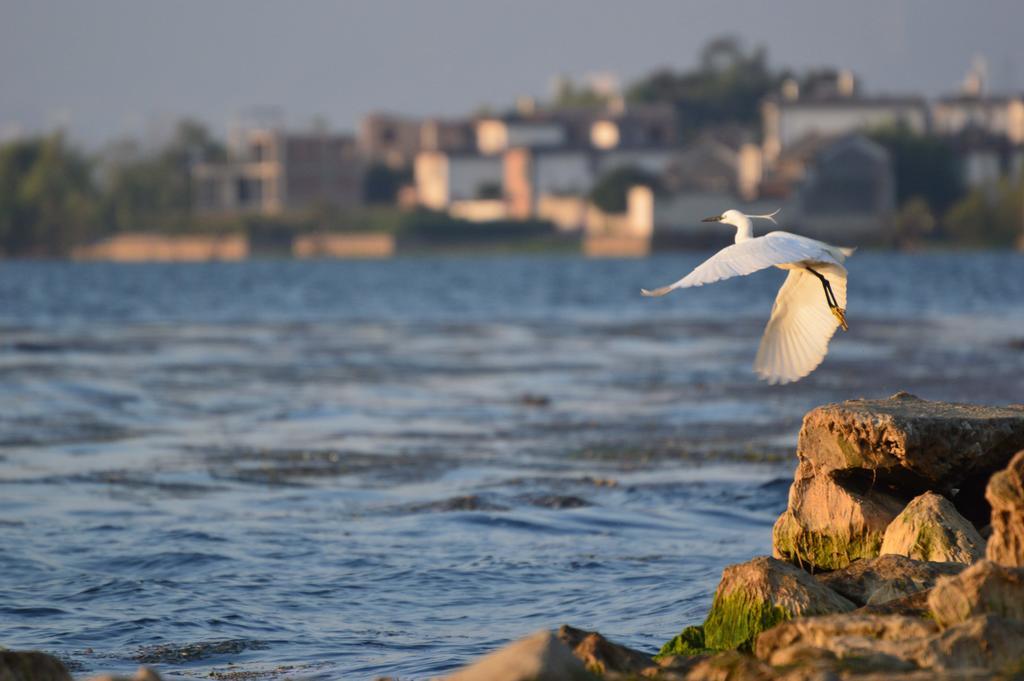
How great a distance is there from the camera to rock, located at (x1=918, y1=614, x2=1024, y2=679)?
6527 mm

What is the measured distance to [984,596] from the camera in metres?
6.93

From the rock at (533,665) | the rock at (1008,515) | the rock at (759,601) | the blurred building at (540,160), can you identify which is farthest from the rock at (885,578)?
the blurred building at (540,160)

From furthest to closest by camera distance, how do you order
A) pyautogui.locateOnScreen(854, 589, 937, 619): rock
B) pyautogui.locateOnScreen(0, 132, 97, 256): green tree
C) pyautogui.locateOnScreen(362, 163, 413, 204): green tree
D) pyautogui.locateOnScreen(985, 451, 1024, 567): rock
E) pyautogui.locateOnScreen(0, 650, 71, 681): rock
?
pyautogui.locateOnScreen(362, 163, 413, 204): green tree
pyautogui.locateOnScreen(0, 132, 97, 256): green tree
pyautogui.locateOnScreen(854, 589, 937, 619): rock
pyautogui.locateOnScreen(985, 451, 1024, 567): rock
pyautogui.locateOnScreen(0, 650, 71, 681): rock

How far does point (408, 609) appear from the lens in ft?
37.0

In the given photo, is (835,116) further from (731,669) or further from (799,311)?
(731,669)

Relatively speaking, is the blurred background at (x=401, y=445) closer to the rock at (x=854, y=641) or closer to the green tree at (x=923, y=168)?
the rock at (x=854, y=641)

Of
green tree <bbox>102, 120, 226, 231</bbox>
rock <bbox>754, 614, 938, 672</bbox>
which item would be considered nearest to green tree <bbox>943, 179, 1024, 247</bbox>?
green tree <bbox>102, 120, 226, 231</bbox>

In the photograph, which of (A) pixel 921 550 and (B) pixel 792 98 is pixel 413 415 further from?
(B) pixel 792 98

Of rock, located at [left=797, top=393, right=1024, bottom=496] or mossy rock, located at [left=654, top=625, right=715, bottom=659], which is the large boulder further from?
rock, located at [left=797, top=393, right=1024, bottom=496]

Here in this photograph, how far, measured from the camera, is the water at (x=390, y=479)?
35.9 feet

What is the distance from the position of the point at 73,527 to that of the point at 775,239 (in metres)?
6.69

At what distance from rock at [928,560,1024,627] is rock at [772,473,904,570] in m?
2.59

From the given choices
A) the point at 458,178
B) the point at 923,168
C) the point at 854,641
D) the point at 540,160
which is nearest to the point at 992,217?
the point at 923,168

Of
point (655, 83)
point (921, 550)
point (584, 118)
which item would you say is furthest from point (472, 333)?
point (655, 83)
